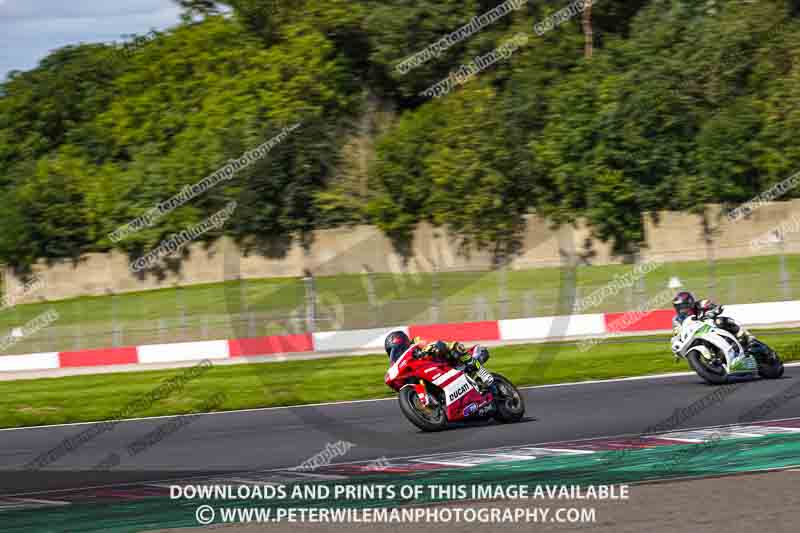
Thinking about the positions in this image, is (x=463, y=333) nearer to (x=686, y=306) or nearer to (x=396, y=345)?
(x=686, y=306)

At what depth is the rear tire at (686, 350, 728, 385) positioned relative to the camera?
1675 cm

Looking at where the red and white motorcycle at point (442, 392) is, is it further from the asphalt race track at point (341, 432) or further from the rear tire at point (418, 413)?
the asphalt race track at point (341, 432)

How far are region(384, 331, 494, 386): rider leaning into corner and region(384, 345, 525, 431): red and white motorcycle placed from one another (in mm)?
18

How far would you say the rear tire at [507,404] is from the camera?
567 inches

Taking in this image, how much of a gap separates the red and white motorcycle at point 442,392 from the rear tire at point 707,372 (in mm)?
3682

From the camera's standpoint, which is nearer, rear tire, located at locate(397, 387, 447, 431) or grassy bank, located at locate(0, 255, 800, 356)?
rear tire, located at locate(397, 387, 447, 431)

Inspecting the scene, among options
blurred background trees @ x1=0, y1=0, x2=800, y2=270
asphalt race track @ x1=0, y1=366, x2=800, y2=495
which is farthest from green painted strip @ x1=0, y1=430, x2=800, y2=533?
blurred background trees @ x1=0, y1=0, x2=800, y2=270

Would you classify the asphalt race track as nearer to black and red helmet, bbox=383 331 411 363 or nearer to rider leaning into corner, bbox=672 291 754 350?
rider leaning into corner, bbox=672 291 754 350

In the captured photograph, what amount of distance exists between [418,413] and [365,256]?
31588 mm

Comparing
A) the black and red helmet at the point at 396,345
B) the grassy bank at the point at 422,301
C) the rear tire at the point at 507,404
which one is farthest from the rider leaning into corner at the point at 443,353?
the grassy bank at the point at 422,301

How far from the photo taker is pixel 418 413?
Answer: 45.4ft

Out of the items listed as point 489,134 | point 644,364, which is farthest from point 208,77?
point 644,364

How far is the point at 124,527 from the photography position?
31.0 ft

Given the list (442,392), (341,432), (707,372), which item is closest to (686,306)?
(707,372)
